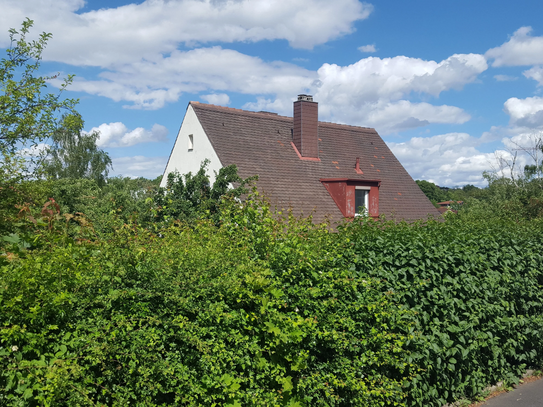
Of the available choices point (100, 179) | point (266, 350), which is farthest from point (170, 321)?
point (100, 179)

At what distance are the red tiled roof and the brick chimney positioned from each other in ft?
1.42

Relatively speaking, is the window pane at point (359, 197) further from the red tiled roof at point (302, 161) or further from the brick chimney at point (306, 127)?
the brick chimney at point (306, 127)

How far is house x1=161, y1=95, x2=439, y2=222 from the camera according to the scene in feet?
63.3

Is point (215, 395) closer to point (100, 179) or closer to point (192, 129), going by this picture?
point (192, 129)

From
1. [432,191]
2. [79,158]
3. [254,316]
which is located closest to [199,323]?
[254,316]

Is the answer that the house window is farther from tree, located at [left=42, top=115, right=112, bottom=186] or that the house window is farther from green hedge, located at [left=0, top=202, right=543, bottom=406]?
tree, located at [left=42, top=115, right=112, bottom=186]

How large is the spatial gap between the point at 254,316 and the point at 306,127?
19.5 metres

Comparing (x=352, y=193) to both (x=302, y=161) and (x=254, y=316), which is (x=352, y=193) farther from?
(x=254, y=316)

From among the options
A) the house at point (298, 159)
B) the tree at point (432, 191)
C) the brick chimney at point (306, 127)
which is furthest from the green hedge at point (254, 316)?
the tree at point (432, 191)

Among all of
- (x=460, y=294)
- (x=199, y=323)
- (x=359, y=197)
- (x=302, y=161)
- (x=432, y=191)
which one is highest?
(x=432, y=191)

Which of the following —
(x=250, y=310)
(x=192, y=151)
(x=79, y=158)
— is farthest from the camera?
(x=79, y=158)

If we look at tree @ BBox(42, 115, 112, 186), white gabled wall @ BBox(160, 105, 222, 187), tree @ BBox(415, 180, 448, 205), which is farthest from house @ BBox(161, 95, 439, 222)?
tree @ BBox(415, 180, 448, 205)

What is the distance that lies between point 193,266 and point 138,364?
0.85 metres

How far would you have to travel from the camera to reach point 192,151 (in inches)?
806
